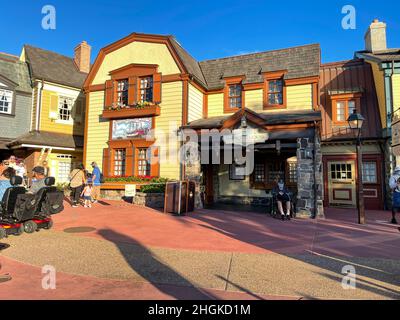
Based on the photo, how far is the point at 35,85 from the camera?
1697cm

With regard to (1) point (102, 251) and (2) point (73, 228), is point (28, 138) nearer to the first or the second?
(2) point (73, 228)

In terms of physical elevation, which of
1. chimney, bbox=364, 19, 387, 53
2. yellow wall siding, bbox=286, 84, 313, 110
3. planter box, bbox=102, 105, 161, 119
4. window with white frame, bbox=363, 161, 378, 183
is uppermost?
chimney, bbox=364, 19, 387, 53

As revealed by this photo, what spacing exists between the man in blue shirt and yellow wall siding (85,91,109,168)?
84.1 inches

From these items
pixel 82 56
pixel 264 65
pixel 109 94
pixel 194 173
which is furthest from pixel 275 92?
pixel 82 56

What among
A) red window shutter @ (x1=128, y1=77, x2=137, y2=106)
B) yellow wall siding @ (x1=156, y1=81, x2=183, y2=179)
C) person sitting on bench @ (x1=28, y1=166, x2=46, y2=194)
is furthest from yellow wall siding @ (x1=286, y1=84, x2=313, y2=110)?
person sitting on bench @ (x1=28, y1=166, x2=46, y2=194)

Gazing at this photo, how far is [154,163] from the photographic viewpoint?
13727 mm

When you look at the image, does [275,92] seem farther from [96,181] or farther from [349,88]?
[96,181]

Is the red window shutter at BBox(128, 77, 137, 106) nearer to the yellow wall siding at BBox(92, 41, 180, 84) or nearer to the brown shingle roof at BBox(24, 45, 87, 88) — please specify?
the yellow wall siding at BBox(92, 41, 180, 84)

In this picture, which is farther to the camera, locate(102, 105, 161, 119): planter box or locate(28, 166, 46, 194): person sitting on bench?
locate(102, 105, 161, 119): planter box

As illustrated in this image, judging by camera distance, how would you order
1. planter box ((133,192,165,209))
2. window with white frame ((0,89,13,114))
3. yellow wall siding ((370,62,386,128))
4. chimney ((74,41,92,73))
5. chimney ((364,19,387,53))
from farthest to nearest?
chimney ((74,41,92,73)) < window with white frame ((0,89,13,114)) < chimney ((364,19,387,53)) < yellow wall siding ((370,62,386,128)) < planter box ((133,192,165,209))

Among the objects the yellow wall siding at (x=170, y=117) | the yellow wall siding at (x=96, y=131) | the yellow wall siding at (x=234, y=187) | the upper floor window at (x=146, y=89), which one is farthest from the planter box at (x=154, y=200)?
the upper floor window at (x=146, y=89)

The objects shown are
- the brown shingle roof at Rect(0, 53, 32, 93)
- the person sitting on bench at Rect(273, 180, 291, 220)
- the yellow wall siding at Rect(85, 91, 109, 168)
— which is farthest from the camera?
the brown shingle roof at Rect(0, 53, 32, 93)

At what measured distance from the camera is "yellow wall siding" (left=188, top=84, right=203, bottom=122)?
1391cm

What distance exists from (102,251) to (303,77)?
11793 mm
